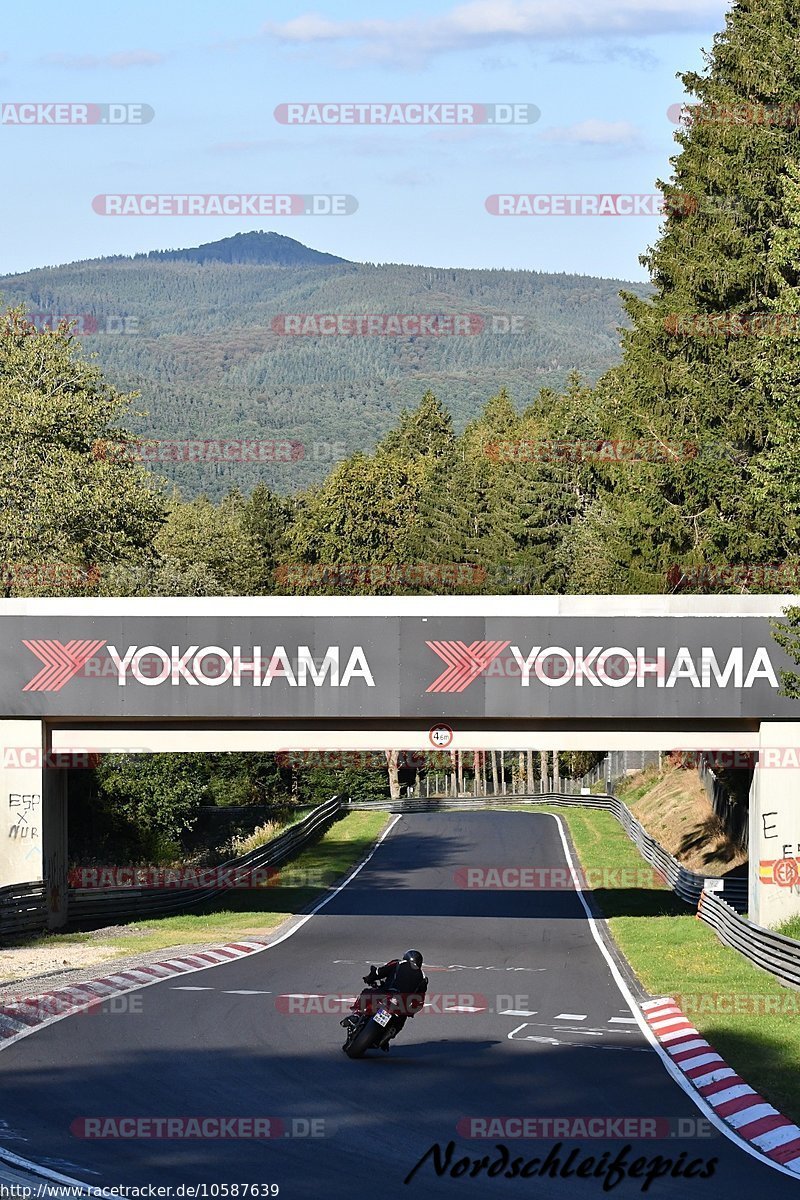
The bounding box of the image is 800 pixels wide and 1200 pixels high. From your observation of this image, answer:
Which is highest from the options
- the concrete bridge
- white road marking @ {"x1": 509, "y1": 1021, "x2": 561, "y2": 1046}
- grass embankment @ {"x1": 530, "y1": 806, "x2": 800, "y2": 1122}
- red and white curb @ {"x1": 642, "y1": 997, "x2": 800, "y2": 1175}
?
the concrete bridge

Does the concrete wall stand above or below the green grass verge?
above

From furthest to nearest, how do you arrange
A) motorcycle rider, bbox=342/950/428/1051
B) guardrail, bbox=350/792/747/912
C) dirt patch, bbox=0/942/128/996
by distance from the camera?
guardrail, bbox=350/792/747/912
dirt patch, bbox=0/942/128/996
motorcycle rider, bbox=342/950/428/1051

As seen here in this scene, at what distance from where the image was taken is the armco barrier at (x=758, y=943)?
73.5 ft

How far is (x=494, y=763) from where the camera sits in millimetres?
87062

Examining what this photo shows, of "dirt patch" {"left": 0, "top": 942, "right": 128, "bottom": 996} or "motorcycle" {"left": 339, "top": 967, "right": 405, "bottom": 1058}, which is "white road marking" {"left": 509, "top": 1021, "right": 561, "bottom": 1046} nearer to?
"motorcycle" {"left": 339, "top": 967, "right": 405, "bottom": 1058}

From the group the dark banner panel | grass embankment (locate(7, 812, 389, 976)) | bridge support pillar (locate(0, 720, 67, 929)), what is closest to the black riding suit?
grass embankment (locate(7, 812, 389, 976))

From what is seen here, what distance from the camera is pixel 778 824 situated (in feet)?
94.2

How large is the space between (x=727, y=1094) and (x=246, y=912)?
20826mm

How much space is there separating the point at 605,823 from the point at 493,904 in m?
24.5

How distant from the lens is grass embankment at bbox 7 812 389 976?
27.6m

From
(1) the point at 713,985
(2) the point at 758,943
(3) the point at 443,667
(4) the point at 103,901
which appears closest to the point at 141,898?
(4) the point at 103,901

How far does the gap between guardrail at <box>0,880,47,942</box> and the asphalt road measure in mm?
4924

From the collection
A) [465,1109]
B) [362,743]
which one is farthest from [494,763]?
[465,1109]

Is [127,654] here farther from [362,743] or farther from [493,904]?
[493,904]
